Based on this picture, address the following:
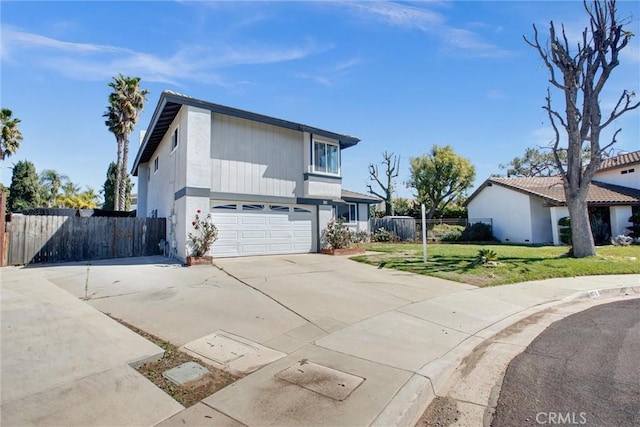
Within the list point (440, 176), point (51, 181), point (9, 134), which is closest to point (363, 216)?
point (440, 176)

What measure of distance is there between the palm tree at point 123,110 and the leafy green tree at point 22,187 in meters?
11.5

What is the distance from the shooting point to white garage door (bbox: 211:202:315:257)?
1248 centimetres

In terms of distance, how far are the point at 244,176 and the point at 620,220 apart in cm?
2436

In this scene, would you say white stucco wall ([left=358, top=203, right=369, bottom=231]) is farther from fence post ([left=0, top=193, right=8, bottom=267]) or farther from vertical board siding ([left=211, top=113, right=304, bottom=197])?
fence post ([left=0, top=193, right=8, bottom=267])

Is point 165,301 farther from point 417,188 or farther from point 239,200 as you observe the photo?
point 417,188

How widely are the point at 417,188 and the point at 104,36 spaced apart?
34037 millimetres

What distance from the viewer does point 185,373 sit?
11.6ft

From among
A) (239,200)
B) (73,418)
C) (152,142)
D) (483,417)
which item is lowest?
(483,417)

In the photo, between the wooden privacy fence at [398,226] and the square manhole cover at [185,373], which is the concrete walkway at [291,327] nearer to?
the square manhole cover at [185,373]

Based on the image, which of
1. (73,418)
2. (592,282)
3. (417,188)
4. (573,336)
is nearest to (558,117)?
(592,282)

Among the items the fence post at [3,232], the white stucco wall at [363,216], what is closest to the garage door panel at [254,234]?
the fence post at [3,232]

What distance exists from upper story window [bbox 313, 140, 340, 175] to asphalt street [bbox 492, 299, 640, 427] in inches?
452

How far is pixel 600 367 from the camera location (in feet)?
12.9

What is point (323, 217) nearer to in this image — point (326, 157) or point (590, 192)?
point (326, 157)
